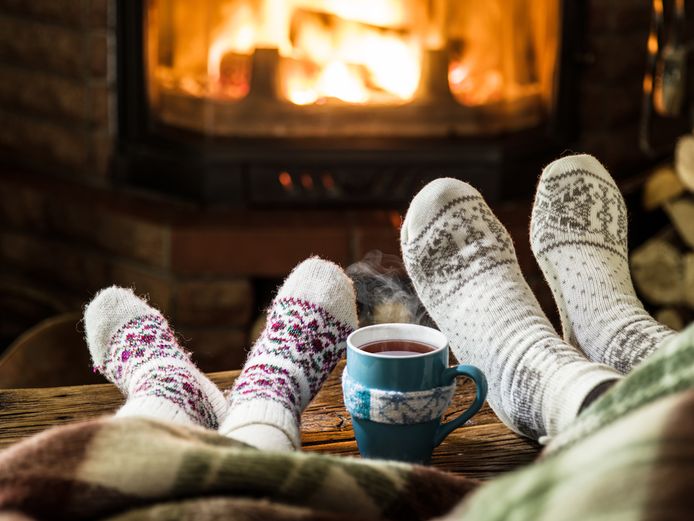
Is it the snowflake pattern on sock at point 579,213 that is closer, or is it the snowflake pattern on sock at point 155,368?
the snowflake pattern on sock at point 155,368

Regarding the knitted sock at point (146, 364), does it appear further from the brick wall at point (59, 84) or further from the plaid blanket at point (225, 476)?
the brick wall at point (59, 84)

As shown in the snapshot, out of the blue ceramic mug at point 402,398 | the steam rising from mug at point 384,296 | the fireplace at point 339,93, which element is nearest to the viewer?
the blue ceramic mug at point 402,398

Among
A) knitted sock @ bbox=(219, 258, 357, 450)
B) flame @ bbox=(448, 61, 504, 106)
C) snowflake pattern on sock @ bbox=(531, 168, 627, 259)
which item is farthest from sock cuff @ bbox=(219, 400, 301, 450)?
flame @ bbox=(448, 61, 504, 106)

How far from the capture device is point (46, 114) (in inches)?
78.6

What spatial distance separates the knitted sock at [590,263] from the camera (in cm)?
89

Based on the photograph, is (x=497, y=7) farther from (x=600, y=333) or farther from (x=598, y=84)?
(x=600, y=333)

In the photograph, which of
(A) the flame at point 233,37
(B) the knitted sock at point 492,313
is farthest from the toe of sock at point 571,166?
(A) the flame at point 233,37

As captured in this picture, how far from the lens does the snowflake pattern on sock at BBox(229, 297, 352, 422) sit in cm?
80

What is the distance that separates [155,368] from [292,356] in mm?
118

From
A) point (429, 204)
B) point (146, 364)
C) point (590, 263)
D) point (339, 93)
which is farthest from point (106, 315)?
point (339, 93)

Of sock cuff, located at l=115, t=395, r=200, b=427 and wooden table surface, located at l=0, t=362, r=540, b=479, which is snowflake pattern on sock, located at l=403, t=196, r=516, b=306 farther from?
sock cuff, located at l=115, t=395, r=200, b=427

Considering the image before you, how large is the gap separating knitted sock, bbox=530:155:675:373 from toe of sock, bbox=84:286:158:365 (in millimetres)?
409

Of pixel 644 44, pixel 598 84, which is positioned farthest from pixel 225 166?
pixel 644 44

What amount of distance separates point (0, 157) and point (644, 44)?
1.35m
